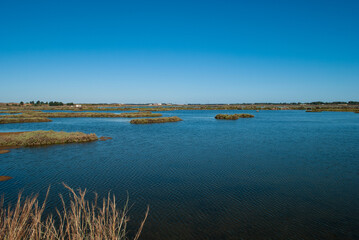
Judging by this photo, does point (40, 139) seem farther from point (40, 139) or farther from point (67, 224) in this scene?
point (67, 224)

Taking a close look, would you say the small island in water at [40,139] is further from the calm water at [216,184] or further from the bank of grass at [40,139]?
the calm water at [216,184]

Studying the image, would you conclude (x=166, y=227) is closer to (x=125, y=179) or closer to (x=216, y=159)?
(x=125, y=179)

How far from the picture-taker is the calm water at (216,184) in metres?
8.47

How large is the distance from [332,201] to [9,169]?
63.0 ft

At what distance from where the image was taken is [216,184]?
12.7 metres

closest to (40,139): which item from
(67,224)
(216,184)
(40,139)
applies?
(40,139)

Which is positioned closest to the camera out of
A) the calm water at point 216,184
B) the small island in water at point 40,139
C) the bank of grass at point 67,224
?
the bank of grass at point 67,224

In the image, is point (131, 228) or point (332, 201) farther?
point (332, 201)

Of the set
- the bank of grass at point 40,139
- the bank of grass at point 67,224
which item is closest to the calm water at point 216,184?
the bank of grass at point 40,139

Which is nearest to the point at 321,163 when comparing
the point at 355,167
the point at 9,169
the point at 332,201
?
the point at 355,167

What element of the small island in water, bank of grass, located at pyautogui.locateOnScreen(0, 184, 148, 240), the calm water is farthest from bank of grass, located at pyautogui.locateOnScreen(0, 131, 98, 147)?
bank of grass, located at pyautogui.locateOnScreen(0, 184, 148, 240)

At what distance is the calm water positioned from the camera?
27.8 feet

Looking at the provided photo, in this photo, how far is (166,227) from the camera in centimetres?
840

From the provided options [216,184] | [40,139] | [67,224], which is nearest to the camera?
[67,224]
